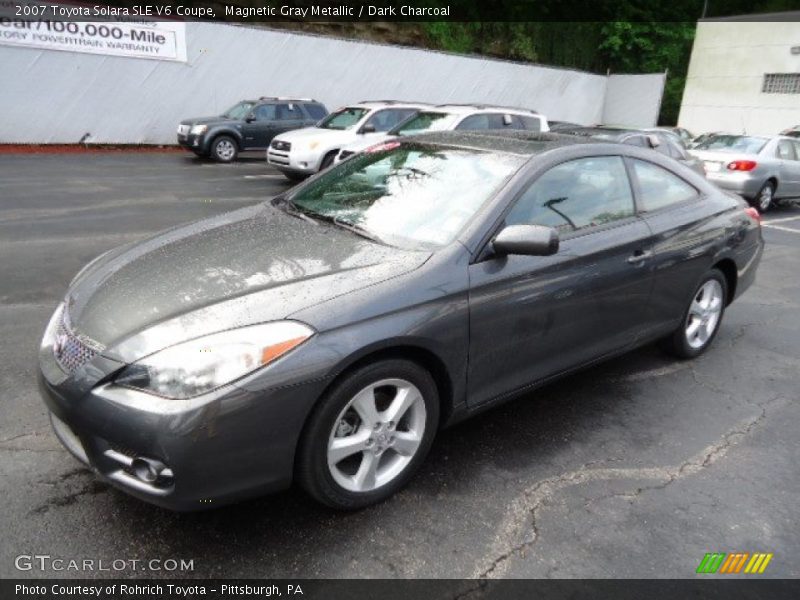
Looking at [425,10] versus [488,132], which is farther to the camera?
[425,10]

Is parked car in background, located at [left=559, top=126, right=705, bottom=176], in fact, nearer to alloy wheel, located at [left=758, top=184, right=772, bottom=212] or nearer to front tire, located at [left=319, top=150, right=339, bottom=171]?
alloy wheel, located at [left=758, top=184, right=772, bottom=212]

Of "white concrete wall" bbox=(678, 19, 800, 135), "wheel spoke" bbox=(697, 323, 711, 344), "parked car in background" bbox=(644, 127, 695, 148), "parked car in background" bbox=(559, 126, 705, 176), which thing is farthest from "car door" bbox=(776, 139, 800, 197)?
"white concrete wall" bbox=(678, 19, 800, 135)

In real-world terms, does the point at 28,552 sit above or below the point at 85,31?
below

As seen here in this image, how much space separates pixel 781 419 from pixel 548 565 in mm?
2112

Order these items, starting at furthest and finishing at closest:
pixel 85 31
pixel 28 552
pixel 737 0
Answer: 1. pixel 737 0
2. pixel 85 31
3. pixel 28 552

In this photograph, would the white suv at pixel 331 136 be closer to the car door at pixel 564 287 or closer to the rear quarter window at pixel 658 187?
the rear quarter window at pixel 658 187


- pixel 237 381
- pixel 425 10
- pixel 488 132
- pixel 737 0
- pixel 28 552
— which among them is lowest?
pixel 28 552

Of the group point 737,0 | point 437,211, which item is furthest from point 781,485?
point 737,0

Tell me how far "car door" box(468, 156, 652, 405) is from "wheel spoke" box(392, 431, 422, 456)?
0.34 m

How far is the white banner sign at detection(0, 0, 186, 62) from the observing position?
15.0 m

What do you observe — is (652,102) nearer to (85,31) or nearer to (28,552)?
(85,31)

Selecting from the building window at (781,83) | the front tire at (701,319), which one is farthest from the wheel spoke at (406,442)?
the building window at (781,83)

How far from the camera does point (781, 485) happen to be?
299cm

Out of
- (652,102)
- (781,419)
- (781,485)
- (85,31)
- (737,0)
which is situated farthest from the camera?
(737,0)
